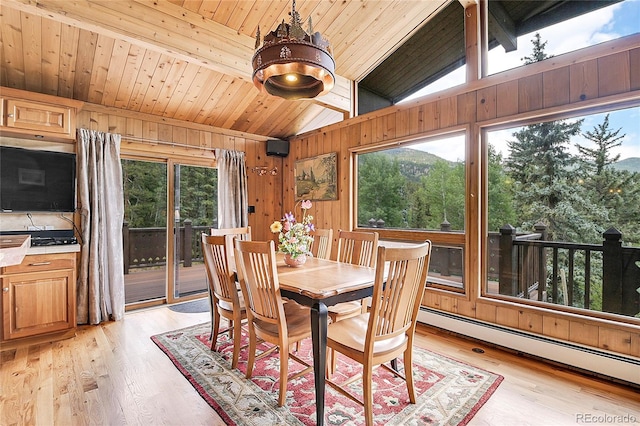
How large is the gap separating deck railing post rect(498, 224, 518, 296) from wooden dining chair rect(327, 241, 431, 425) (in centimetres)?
151

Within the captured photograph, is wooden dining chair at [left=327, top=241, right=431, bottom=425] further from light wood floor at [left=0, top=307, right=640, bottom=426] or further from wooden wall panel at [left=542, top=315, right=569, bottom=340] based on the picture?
wooden wall panel at [left=542, top=315, right=569, bottom=340]

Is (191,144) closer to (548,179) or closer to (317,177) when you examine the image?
(317,177)

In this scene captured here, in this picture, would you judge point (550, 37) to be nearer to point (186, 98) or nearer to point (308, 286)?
point (308, 286)

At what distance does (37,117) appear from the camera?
3127mm

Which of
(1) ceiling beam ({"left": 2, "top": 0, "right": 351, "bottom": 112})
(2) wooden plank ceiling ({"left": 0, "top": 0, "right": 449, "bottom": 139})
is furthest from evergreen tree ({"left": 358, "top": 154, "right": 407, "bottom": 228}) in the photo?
(1) ceiling beam ({"left": 2, "top": 0, "right": 351, "bottom": 112})

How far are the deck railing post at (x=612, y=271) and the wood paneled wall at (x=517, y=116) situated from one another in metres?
0.12

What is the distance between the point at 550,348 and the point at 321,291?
7.12 ft

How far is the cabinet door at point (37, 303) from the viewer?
2891 millimetres

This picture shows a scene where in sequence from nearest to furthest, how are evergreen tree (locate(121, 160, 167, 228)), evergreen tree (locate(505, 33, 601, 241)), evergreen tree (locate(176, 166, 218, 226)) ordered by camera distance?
evergreen tree (locate(505, 33, 601, 241))
evergreen tree (locate(121, 160, 167, 228))
evergreen tree (locate(176, 166, 218, 226))

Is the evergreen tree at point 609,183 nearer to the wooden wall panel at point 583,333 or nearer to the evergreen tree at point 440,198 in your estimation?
the wooden wall panel at point 583,333

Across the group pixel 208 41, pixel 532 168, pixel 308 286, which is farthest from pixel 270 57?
pixel 532 168

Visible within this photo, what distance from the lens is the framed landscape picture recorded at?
4.61m

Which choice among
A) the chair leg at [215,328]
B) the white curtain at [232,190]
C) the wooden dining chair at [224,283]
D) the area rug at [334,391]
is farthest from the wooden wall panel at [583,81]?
the white curtain at [232,190]

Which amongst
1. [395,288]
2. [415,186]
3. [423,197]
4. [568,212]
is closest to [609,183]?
[568,212]
